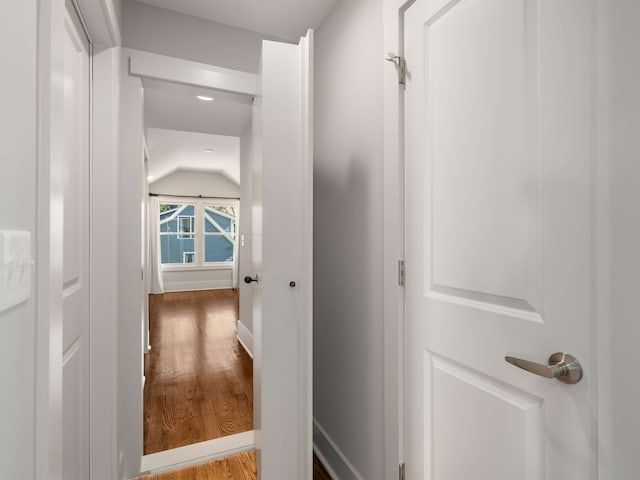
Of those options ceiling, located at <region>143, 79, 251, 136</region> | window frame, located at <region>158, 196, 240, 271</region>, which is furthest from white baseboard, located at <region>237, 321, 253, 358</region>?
window frame, located at <region>158, 196, 240, 271</region>

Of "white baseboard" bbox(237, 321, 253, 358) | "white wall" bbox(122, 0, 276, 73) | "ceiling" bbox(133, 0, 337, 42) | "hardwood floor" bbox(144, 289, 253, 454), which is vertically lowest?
"hardwood floor" bbox(144, 289, 253, 454)

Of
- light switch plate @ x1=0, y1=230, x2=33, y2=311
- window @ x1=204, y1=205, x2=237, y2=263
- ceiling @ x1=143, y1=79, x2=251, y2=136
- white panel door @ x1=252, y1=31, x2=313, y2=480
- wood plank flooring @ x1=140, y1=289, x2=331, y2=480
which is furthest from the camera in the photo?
window @ x1=204, y1=205, x2=237, y2=263

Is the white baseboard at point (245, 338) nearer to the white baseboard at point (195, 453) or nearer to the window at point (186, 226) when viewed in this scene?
the white baseboard at point (195, 453)

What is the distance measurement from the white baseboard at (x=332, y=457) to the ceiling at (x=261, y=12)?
2.25 meters

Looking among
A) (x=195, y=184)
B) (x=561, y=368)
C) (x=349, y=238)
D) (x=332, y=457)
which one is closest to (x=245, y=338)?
(x=332, y=457)

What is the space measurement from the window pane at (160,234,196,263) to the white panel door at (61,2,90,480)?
6092 millimetres

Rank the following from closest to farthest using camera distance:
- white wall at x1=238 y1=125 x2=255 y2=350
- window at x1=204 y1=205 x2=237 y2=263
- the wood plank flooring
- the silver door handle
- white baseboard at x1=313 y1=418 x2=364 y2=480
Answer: the silver door handle → white baseboard at x1=313 y1=418 x2=364 y2=480 → the wood plank flooring → white wall at x1=238 y1=125 x2=255 y2=350 → window at x1=204 y1=205 x2=237 y2=263

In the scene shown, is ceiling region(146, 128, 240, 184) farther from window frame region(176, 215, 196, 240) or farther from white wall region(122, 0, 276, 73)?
white wall region(122, 0, 276, 73)

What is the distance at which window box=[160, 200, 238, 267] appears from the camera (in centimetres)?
704

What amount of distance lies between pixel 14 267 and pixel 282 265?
3.07 ft

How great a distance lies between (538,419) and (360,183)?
1033 millimetres

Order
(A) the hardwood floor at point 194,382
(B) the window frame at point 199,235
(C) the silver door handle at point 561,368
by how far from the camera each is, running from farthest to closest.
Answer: (B) the window frame at point 199,235
(A) the hardwood floor at point 194,382
(C) the silver door handle at point 561,368

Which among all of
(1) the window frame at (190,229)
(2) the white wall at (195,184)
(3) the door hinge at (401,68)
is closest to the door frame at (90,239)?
(3) the door hinge at (401,68)

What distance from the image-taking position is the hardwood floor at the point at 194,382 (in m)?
2.05
